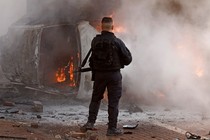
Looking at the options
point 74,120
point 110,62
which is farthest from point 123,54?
point 74,120

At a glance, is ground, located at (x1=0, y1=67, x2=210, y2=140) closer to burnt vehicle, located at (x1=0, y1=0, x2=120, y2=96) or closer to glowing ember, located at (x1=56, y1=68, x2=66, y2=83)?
burnt vehicle, located at (x1=0, y1=0, x2=120, y2=96)

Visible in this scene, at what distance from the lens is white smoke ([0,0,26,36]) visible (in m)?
14.0

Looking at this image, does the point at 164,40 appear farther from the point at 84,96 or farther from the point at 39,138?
the point at 39,138

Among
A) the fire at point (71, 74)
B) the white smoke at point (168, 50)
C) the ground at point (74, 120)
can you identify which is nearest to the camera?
the ground at point (74, 120)

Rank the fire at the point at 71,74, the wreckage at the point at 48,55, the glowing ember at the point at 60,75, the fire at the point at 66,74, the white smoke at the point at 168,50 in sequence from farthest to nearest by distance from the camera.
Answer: the glowing ember at the point at 60,75, the fire at the point at 66,74, the fire at the point at 71,74, the wreckage at the point at 48,55, the white smoke at the point at 168,50

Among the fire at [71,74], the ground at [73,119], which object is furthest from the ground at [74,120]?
the fire at [71,74]

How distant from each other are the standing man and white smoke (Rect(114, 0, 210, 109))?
11.5 ft

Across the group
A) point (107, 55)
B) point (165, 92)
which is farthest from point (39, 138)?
point (165, 92)

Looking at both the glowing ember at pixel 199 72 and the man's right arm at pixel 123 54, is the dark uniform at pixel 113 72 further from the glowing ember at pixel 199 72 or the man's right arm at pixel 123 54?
the glowing ember at pixel 199 72

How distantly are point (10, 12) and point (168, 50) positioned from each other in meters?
6.65

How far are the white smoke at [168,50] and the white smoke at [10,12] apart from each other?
5169 mm

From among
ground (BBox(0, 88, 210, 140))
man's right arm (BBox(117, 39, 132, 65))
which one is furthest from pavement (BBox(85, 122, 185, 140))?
man's right arm (BBox(117, 39, 132, 65))

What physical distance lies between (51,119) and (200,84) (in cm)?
387

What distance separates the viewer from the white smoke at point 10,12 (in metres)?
14.0
